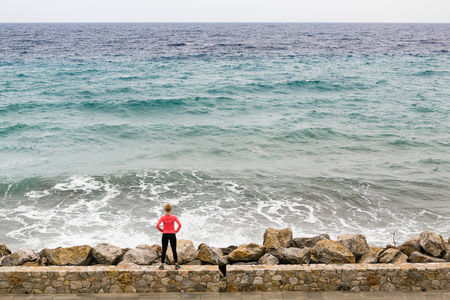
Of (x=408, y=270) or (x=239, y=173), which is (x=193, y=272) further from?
(x=239, y=173)

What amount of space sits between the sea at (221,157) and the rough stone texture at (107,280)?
545cm

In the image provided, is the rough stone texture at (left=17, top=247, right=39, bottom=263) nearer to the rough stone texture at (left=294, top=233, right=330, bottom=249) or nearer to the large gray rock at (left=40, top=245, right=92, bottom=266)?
the large gray rock at (left=40, top=245, right=92, bottom=266)

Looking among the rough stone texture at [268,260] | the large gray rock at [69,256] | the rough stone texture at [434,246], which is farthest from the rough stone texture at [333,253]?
the large gray rock at [69,256]

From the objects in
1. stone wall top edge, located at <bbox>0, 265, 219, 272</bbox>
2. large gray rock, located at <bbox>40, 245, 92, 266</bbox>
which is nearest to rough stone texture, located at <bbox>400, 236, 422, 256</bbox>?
stone wall top edge, located at <bbox>0, 265, 219, 272</bbox>

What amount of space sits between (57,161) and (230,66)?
1701 inches

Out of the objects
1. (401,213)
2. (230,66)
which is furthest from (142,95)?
(401,213)

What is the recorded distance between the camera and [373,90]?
1875 inches

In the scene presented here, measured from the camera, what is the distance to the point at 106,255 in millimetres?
11148

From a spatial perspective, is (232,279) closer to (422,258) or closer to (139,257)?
(139,257)

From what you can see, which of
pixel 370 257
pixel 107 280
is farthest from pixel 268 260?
pixel 107 280

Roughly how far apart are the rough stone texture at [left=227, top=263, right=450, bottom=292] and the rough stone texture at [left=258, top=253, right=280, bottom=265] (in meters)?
1.07

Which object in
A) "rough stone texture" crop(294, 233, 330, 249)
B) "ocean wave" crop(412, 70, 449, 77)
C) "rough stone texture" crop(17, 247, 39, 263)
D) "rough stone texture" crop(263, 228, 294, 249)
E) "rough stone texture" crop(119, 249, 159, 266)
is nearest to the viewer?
"rough stone texture" crop(17, 247, 39, 263)

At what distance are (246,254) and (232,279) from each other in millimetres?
1518

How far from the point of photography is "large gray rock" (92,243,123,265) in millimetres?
11133
